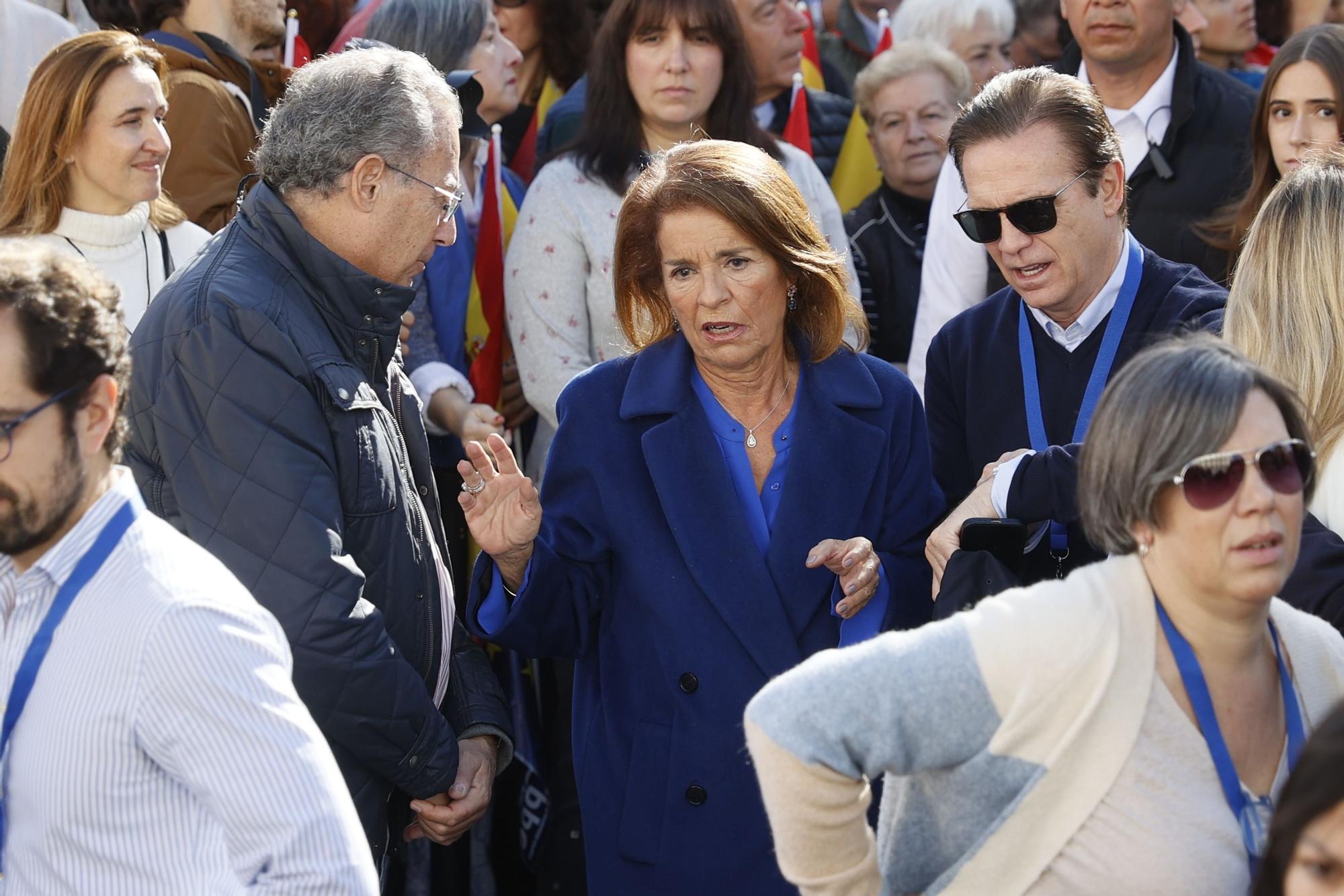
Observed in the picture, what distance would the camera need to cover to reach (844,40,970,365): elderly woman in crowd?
532 centimetres

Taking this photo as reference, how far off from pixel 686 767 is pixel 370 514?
884 mm

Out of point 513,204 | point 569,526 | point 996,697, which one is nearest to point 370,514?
point 569,526

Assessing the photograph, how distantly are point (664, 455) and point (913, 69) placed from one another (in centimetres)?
285

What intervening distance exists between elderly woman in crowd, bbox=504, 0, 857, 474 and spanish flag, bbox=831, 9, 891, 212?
2.94 ft

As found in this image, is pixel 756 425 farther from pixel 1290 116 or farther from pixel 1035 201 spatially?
pixel 1290 116

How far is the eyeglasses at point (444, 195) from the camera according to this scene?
3.35 metres

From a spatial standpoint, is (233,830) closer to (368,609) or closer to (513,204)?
(368,609)

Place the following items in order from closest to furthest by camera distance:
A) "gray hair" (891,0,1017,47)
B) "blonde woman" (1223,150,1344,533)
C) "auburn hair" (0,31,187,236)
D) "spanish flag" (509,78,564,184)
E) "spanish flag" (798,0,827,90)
Result: 1. "blonde woman" (1223,150,1344,533)
2. "auburn hair" (0,31,187,236)
3. "spanish flag" (509,78,564,184)
4. "gray hair" (891,0,1017,47)
5. "spanish flag" (798,0,827,90)

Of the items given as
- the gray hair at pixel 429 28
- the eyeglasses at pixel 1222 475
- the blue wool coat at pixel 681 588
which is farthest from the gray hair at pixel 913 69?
the eyeglasses at pixel 1222 475

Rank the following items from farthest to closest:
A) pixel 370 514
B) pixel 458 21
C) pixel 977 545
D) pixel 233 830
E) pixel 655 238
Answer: pixel 458 21 → pixel 655 238 → pixel 370 514 → pixel 977 545 → pixel 233 830

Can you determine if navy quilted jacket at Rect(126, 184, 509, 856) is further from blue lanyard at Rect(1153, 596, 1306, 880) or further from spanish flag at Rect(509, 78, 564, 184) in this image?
spanish flag at Rect(509, 78, 564, 184)

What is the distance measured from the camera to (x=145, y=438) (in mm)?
3139

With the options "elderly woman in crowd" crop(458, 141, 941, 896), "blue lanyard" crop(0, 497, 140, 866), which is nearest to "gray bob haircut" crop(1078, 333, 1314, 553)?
"elderly woman in crowd" crop(458, 141, 941, 896)

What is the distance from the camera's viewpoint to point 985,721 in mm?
2195
